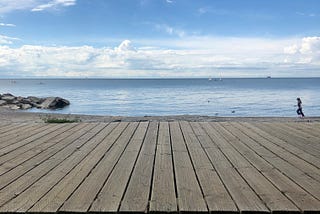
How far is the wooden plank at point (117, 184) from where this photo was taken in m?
2.46

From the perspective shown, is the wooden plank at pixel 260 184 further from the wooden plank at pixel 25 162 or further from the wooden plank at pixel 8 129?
the wooden plank at pixel 8 129

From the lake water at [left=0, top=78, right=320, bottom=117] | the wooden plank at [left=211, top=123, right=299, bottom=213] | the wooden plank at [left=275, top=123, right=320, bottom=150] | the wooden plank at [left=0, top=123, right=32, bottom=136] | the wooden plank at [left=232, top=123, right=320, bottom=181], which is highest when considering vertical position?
the wooden plank at [left=211, top=123, right=299, bottom=213]

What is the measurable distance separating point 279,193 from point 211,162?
42.0 inches

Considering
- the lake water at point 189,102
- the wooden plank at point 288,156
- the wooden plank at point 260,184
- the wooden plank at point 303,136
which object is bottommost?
the lake water at point 189,102

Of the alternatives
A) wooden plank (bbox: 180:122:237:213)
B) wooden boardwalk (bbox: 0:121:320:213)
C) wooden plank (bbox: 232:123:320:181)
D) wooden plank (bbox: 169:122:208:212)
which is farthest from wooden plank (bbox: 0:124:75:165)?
wooden plank (bbox: 232:123:320:181)

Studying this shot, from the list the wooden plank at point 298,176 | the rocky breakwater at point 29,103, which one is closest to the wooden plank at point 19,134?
the wooden plank at point 298,176

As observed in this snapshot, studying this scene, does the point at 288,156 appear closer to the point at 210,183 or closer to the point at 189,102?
the point at 210,183

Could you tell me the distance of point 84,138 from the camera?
525 cm

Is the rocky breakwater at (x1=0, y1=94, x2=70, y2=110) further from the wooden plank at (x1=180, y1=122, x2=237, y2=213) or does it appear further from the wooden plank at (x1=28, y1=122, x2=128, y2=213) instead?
the wooden plank at (x1=180, y1=122, x2=237, y2=213)

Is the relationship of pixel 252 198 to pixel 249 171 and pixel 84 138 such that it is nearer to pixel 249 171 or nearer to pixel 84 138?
pixel 249 171

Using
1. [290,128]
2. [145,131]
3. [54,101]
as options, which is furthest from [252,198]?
[54,101]

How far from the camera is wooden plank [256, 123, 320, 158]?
437cm

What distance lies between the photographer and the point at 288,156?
4.08 m

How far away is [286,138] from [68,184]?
343cm
